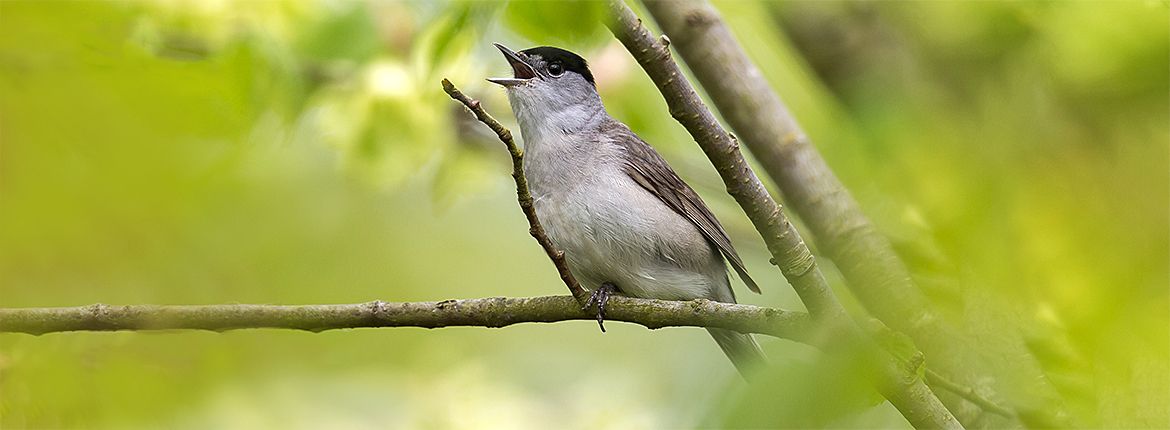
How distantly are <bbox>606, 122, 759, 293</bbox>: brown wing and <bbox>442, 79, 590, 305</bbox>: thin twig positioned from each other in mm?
1116

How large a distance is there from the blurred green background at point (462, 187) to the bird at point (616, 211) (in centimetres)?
33

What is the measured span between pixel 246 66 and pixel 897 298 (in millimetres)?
2373

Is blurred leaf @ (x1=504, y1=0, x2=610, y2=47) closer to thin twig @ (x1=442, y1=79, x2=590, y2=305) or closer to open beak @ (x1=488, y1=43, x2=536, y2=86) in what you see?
thin twig @ (x1=442, y1=79, x2=590, y2=305)

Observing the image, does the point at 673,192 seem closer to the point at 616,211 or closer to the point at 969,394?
the point at 616,211

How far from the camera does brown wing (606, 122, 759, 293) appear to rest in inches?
177

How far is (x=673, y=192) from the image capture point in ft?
15.3

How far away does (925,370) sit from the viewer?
2.40 meters

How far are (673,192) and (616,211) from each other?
433 millimetres

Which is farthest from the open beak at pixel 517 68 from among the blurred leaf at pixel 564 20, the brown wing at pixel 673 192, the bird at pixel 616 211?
the blurred leaf at pixel 564 20

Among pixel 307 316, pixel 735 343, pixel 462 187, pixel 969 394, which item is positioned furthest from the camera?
pixel 462 187

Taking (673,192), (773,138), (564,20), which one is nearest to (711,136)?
(564,20)

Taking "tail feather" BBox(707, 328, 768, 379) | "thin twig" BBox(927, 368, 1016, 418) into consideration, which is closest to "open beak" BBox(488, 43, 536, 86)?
"tail feather" BBox(707, 328, 768, 379)

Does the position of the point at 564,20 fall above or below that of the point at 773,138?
above

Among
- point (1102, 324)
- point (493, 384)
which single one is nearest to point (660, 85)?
point (1102, 324)
